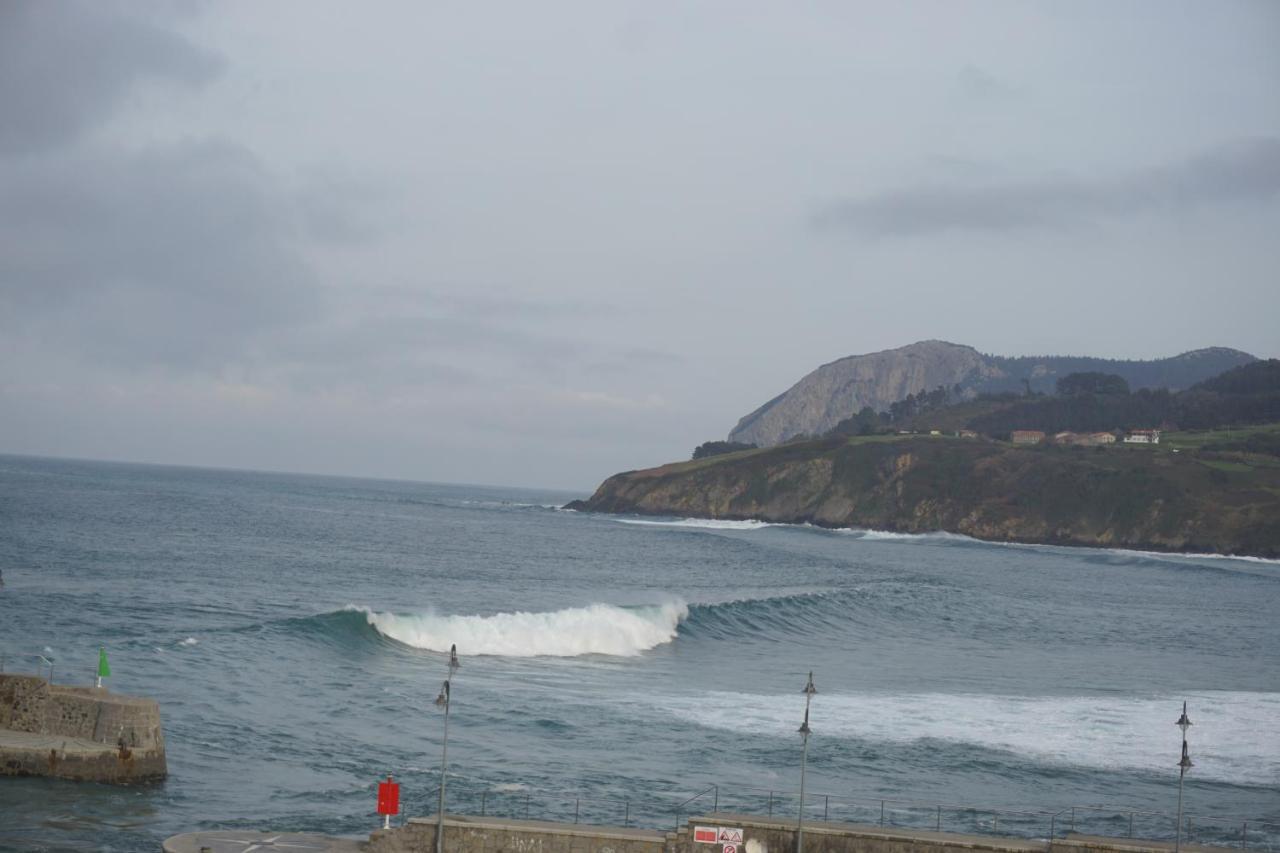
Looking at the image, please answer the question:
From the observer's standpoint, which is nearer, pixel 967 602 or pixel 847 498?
pixel 967 602

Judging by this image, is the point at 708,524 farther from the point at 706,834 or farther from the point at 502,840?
the point at 502,840

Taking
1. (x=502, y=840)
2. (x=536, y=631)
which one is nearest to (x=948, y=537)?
(x=536, y=631)

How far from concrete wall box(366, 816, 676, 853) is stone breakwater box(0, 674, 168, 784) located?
773 centimetres

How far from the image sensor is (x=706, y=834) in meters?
22.9

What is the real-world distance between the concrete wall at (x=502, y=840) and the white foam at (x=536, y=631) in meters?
27.8

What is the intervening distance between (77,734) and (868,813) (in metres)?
17.7

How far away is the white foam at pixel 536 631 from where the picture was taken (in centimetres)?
5209

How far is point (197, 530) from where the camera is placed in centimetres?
10206

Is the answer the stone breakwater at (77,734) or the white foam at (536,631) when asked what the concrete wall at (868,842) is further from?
the white foam at (536,631)

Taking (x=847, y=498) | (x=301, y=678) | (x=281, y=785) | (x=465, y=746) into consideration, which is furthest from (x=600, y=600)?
(x=847, y=498)

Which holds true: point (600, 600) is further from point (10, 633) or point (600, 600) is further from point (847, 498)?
point (847, 498)

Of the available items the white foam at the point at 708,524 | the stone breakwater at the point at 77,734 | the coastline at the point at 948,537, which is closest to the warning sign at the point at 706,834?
the stone breakwater at the point at 77,734

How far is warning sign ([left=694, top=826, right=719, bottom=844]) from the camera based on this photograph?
899 inches

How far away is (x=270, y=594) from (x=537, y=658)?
18104mm
